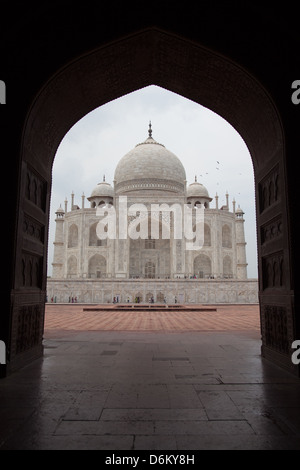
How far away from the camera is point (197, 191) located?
36.4 metres

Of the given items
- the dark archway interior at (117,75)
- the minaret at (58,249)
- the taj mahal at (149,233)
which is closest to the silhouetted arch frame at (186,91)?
the dark archway interior at (117,75)

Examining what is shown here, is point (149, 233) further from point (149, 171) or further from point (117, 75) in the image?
point (117, 75)

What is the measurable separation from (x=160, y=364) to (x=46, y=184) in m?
2.73

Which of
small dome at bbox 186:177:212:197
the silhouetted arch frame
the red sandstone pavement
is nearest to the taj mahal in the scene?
small dome at bbox 186:177:212:197

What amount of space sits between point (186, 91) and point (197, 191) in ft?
103

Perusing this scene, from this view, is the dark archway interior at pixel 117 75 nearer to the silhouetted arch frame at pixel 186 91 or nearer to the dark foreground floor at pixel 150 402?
the silhouetted arch frame at pixel 186 91

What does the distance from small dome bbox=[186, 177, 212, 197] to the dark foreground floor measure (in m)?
32.3

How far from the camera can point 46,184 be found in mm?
4867

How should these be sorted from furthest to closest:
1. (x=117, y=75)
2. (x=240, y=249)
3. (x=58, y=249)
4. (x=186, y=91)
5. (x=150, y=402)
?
1. (x=58, y=249)
2. (x=240, y=249)
3. (x=186, y=91)
4. (x=117, y=75)
5. (x=150, y=402)

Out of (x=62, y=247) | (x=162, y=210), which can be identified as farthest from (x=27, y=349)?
(x=62, y=247)

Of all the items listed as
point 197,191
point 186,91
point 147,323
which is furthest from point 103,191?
point 186,91

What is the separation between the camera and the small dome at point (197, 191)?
36344mm

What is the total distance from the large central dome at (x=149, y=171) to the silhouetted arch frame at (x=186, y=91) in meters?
26.6

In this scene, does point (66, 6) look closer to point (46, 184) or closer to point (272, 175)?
point (46, 184)
